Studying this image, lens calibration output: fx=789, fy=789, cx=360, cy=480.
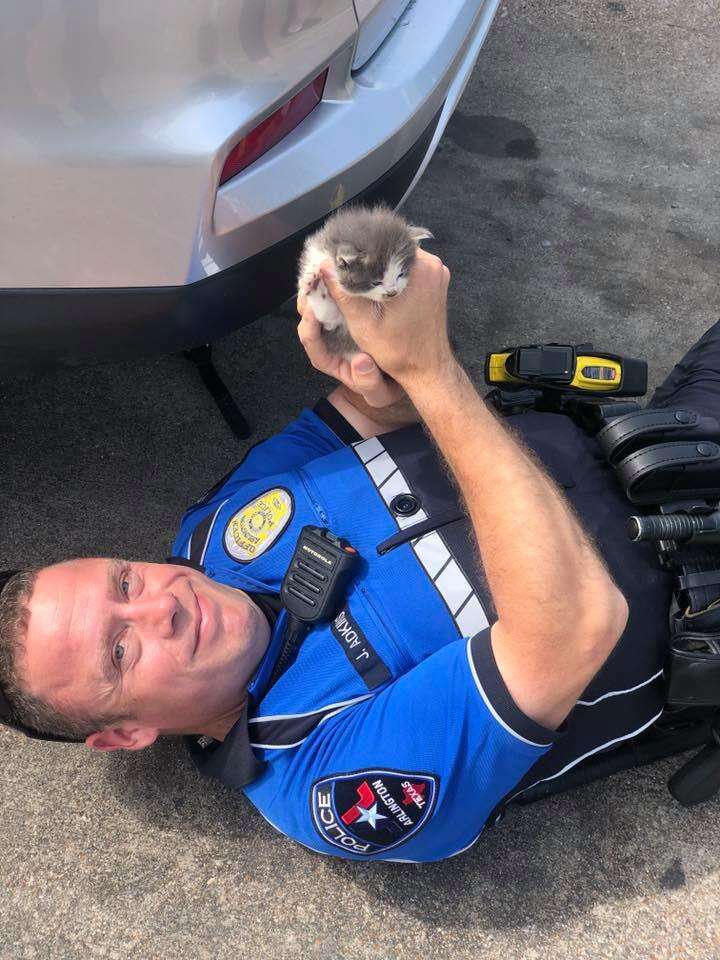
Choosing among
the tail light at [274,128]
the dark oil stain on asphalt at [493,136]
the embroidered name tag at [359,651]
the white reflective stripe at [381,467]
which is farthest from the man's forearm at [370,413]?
the dark oil stain on asphalt at [493,136]

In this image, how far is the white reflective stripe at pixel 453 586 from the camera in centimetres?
175

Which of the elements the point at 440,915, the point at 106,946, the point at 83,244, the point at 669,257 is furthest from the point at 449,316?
the point at 106,946

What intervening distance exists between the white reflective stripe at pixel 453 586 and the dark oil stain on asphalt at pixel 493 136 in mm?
2545

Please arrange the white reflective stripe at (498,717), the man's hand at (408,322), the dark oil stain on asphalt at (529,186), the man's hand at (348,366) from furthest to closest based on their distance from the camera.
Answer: the dark oil stain on asphalt at (529,186) → the man's hand at (348,366) → the man's hand at (408,322) → the white reflective stripe at (498,717)

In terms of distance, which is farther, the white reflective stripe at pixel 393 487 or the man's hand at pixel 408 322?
the white reflective stripe at pixel 393 487

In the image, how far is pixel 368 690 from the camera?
66.8 inches

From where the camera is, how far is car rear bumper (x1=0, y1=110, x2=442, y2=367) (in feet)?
5.94

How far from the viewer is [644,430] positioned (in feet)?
6.01

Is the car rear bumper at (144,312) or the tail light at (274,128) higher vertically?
the tail light at (274,128)

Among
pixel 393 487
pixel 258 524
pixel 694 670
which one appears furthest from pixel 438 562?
pixel 694 670

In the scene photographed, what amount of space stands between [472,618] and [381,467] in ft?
1.47

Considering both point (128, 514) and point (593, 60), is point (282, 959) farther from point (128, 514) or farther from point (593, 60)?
point (593, 60)

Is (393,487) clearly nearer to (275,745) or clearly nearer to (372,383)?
(372,383)

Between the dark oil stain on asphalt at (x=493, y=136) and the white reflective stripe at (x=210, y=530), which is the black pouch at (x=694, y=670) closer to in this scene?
the white reflective stripe at (x=210, y=530)
